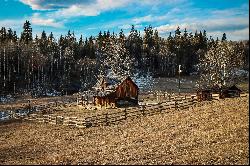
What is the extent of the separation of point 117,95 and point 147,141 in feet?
110

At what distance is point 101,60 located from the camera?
12681 centimetres

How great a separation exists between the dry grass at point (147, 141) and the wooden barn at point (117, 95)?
19116mm

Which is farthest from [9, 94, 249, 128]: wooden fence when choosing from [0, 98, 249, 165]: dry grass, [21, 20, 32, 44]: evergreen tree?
[21, 20, 32, 44]: evergreen tree

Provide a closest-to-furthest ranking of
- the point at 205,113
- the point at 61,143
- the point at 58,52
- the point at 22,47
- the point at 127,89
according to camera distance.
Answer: the point at 61,143, the point at 205,113, the point at 127,89, the point at 22,47, the point at 58,52

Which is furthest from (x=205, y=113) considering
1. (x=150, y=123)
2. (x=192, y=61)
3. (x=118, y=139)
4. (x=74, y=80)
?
(x=192, y=61)

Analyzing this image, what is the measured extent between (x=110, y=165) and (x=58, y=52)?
105116mm

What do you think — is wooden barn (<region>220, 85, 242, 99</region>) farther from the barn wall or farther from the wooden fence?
the barn wall

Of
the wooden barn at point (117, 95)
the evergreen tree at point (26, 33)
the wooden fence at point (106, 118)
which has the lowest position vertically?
the wooden fence at point (106, 118)

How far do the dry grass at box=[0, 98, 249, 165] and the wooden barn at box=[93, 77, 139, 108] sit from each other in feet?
62.7

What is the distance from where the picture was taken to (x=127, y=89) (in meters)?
65.1

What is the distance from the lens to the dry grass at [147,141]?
23.1 metres

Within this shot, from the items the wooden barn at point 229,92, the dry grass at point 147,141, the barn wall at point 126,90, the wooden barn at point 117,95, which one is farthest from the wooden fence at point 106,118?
the barn wall at point 126,90

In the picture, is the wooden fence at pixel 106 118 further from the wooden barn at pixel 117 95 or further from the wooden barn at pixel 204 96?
the wooden barn at pixel 117 95

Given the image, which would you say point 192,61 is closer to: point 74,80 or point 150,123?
point 74,80
